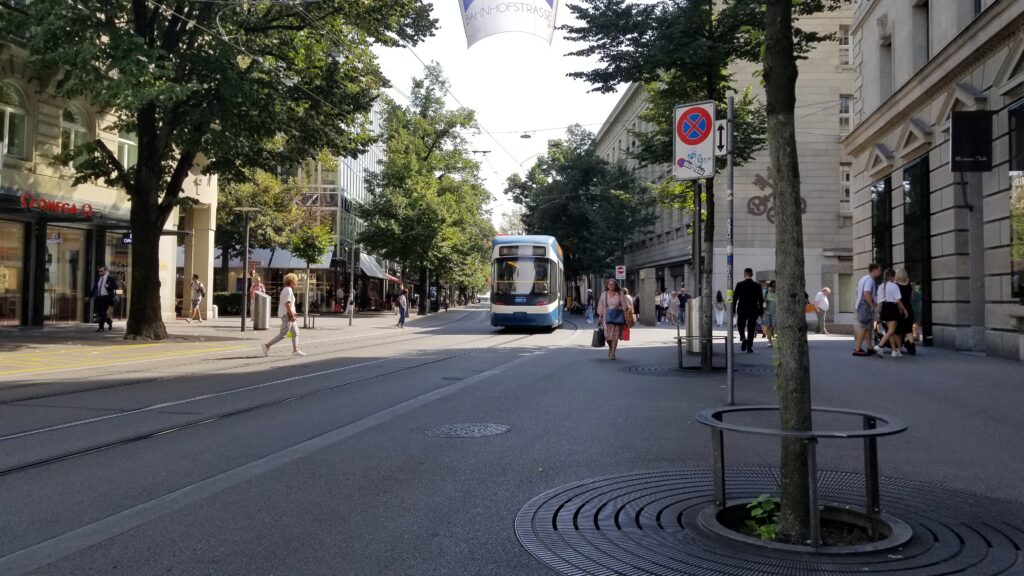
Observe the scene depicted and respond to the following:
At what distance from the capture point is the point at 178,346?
17.8m

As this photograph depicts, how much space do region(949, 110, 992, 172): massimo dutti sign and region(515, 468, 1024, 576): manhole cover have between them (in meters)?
12.0

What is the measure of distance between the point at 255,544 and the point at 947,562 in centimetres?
337

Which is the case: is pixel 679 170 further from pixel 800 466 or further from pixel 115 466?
pixel 115 466

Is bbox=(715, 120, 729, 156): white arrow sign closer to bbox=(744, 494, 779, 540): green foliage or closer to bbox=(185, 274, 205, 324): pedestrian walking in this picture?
bbox=(744, 494, 779, 540): green foliage

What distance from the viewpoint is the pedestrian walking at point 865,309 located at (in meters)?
15.1

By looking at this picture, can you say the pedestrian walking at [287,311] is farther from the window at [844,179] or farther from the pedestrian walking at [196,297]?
the window at [844,179]

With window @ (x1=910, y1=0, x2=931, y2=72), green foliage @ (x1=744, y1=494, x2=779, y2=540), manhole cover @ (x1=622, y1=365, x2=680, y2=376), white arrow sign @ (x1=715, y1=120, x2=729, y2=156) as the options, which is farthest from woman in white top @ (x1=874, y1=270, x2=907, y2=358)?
green foliage @ (x1=744, y1=494, x2=779, y2=540)

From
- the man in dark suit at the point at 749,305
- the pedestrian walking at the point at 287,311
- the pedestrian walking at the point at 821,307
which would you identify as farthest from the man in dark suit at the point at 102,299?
the pedestrian walking at the point at 821,307

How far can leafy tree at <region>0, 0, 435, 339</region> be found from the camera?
1467 centimetres

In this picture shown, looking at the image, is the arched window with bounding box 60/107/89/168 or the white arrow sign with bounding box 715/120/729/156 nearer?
the white arrow sign with bounding box 715/120/729/156

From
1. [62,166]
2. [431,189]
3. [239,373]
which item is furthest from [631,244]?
[239,373]

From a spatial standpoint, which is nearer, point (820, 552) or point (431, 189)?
point (820, 552)

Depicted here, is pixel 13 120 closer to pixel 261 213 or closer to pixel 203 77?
pixel 203 77

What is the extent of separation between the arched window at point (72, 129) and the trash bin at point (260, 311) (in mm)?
6698
